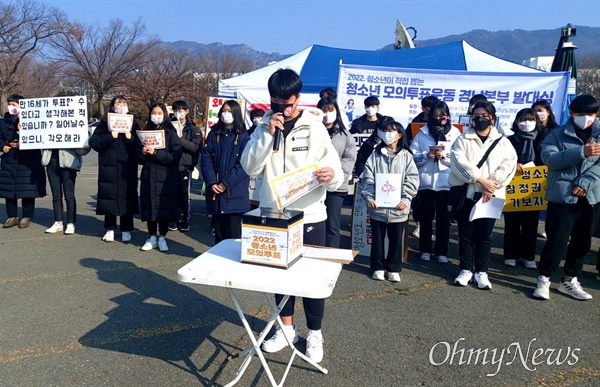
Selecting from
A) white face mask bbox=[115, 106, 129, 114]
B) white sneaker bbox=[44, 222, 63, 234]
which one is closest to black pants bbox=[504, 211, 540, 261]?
white face mask bbox=[115, 106, 129, 114]

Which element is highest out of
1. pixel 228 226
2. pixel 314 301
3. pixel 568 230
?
pixel 568 230

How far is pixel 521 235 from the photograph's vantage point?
589cm

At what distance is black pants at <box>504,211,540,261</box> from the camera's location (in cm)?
573

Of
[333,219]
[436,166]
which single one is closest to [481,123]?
[436,166]

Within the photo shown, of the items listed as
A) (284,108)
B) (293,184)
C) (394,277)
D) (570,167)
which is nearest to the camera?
(293,184)

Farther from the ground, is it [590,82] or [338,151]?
[590,82]

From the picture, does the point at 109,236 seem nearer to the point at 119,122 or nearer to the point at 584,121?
the point at 119,122

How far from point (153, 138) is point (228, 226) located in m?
1.49

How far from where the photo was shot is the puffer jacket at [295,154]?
124 inches

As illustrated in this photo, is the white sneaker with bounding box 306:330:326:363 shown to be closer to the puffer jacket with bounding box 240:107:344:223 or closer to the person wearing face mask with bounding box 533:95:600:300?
the puffer jacket with bounding box 240:107:344:223

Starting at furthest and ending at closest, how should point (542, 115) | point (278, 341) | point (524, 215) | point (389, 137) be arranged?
1. point (542, 115)
2. point (524, 215)
3. point (389, 137)
4. point (278, 341)

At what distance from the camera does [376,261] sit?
209 inches

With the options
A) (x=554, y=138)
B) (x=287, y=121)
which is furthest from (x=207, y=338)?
(x=554, y=138)

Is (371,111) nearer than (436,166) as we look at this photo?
No
